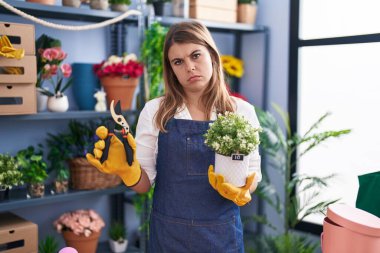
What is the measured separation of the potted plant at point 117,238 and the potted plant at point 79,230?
178mm

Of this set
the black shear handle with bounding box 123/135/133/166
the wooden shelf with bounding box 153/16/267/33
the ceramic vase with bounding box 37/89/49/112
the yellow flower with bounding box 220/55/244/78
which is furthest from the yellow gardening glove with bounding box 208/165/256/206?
the yellow flower with bounding box 220/55/244/78

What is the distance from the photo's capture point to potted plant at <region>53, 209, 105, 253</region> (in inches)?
104

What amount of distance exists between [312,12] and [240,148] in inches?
77.7

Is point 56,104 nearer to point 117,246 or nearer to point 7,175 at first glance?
point 7,175

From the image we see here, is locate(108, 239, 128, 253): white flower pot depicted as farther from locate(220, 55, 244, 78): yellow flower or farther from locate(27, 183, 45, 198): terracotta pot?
locate(220, 55, 244, 78): yellow flower

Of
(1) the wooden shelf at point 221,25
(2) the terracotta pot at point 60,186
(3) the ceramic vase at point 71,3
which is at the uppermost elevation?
(3) the ceramic vase at point 71,3

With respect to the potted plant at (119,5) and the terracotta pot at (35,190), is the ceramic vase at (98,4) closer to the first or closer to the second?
the potted plant at (119,5)

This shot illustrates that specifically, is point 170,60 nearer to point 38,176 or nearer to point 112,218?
point 38,176

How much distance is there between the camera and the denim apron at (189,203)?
1709 mm

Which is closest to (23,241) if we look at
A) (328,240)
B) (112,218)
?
(112,218)

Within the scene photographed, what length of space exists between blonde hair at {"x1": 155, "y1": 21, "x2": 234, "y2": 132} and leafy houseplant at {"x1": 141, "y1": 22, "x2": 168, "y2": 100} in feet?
3.11

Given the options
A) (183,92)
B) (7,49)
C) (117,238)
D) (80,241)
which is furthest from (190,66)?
(117,238)

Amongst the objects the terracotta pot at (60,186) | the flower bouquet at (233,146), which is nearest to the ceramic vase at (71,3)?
the terracotta pot at (60,186)

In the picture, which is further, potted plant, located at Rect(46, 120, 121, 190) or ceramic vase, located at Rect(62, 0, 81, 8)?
potted plant, located at Rect(46, 120, 121, 190)
